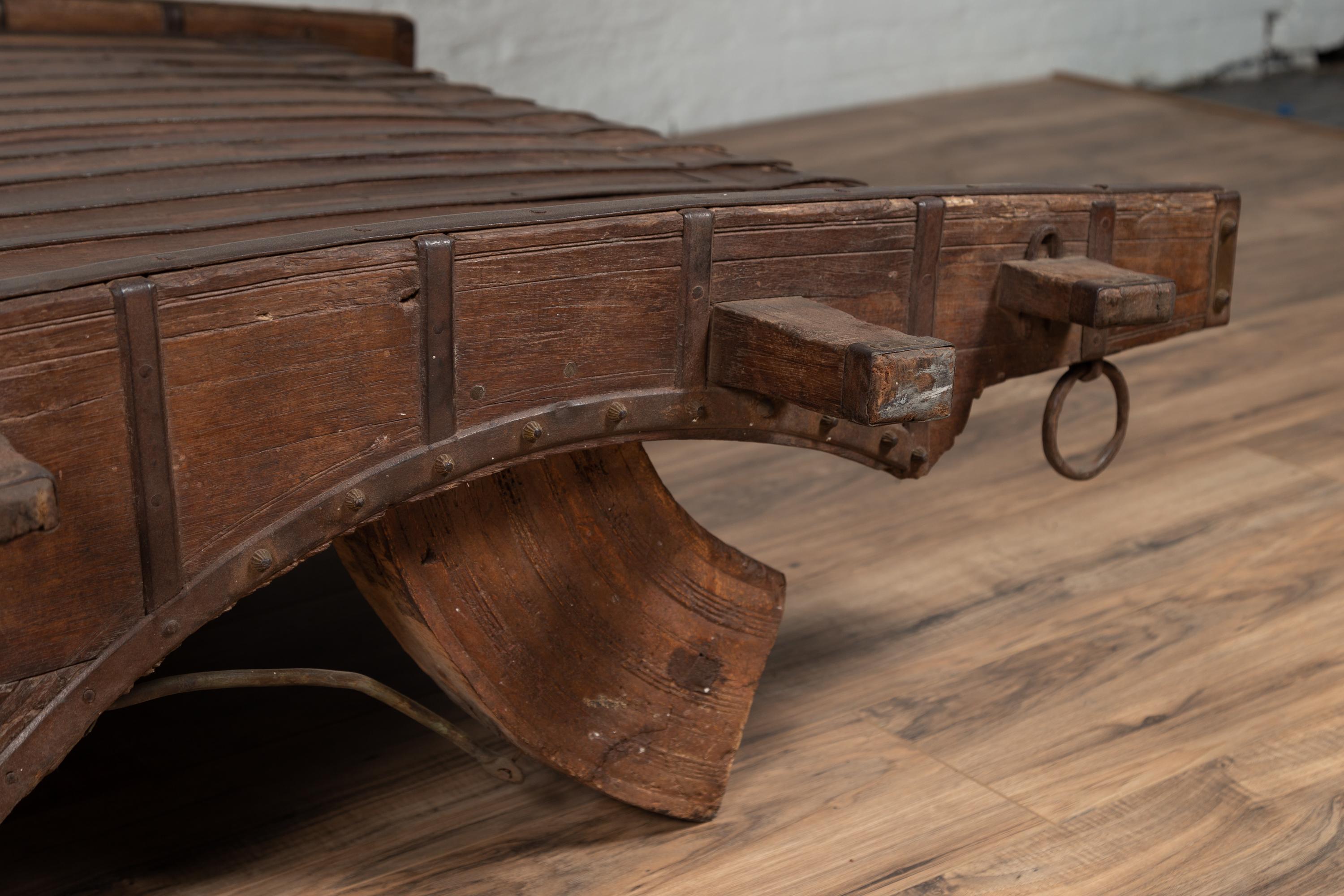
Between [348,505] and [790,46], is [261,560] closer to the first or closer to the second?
[348,505]

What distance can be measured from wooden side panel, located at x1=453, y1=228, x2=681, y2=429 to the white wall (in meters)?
2.94

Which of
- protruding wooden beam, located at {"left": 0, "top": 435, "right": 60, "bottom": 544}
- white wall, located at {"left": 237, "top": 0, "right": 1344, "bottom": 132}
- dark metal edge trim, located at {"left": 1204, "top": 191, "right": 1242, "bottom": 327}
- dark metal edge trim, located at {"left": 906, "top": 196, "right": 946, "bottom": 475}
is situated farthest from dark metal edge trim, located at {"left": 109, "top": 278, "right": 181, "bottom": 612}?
white wall, located at {"left": 237, "top": 0, "right": 1344, "bottom": 132}

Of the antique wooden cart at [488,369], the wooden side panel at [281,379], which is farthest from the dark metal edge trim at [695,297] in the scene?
the wooden side panel at [281,379]

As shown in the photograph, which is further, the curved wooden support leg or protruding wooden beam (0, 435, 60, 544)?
the curved wooden support leg

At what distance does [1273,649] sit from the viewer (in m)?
1.88

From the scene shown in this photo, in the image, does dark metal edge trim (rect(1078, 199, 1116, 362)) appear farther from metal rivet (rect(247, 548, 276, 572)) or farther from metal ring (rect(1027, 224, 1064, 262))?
metal rivet (rect(247, 548, 276, 572))

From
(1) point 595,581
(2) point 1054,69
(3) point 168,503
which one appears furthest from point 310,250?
(2) point 1054,69

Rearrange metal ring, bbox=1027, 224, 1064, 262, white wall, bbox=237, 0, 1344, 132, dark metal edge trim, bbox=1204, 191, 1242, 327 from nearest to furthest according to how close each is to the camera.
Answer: metal ring, bbox=1027, 224, 1064, 262 < dark metal edge trim, bbox=1204, 191, 1242, 327 < white wall, bbox=237, 0, 1344, 132

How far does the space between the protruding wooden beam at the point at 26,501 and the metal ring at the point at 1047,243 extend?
947mm

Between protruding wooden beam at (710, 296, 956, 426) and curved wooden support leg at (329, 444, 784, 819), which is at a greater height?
protruding wooden beam at (710, 296, 956, 426)

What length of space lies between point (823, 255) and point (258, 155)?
59 centimetres

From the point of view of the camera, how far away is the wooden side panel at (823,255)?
1359mm

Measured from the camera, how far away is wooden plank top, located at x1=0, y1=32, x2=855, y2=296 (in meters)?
1.28

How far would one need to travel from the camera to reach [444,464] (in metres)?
1.25
